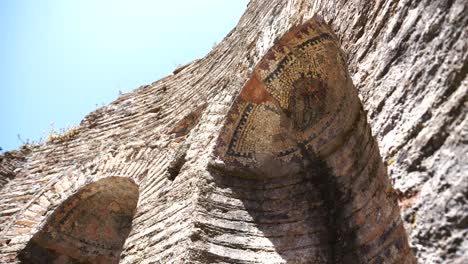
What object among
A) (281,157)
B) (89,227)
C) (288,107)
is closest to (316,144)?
(281,157)

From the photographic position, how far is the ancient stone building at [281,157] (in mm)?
1243

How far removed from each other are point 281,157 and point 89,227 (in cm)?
291

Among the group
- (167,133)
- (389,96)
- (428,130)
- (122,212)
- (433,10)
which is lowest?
(428,130)

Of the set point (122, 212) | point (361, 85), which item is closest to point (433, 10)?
point (361, 85)

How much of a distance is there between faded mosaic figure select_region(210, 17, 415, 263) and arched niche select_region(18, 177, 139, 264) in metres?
1.65

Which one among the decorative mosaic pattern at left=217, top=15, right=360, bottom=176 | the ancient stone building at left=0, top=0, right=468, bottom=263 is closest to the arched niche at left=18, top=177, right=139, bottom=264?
the ancient stone building at left=0, top=0, right=468, bottom=263

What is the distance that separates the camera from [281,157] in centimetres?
314

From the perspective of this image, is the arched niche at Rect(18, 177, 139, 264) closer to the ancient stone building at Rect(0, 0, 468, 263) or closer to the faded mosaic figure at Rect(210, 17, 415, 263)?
the ancient stone building at Rect(0, 0, 468, 263)

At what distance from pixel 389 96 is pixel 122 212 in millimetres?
4103

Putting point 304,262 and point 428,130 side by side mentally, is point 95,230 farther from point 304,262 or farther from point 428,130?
point 428,130

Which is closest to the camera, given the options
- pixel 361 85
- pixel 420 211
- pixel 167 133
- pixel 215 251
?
pixel 420 211

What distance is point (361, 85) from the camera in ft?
5.68

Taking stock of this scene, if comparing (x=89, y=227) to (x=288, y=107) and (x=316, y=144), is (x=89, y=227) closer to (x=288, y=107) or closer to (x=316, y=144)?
(x=288, y=107)

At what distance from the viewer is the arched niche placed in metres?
4.39
